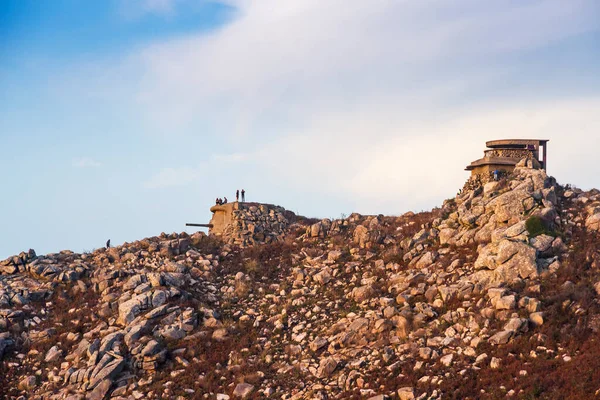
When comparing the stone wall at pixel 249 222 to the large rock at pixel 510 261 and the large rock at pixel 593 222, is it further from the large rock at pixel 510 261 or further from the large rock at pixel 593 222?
the large rock at pixel 593 222

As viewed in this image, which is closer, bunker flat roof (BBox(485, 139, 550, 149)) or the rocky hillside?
the rocky hillside

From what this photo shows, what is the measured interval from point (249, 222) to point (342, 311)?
1265cm

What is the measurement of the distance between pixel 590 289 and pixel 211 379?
1439 centimetres

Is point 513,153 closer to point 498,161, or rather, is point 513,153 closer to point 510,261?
point 498,161

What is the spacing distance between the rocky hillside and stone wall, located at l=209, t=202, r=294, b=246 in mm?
1617

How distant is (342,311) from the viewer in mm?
24562

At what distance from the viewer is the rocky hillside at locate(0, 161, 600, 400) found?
754 inches

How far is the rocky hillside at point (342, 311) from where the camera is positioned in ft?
62.8

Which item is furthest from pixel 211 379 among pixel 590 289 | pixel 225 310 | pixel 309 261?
pixel 590 289

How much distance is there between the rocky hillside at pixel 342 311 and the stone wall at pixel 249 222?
1.62 metres

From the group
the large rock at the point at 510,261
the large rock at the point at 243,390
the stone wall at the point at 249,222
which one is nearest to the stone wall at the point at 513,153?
the large rock at the point at 510,261

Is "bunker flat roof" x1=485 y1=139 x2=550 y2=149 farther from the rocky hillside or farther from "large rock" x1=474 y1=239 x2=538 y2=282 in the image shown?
"large rock" x1=474 y1=239 x2=538 y2=282

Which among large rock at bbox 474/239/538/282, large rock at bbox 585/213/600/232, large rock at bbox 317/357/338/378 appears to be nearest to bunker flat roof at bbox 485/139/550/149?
large rock at bbox 585/213/600/232

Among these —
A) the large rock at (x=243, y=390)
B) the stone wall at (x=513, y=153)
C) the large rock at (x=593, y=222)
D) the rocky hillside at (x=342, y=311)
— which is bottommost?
the large rock at (x=243, y=390)
